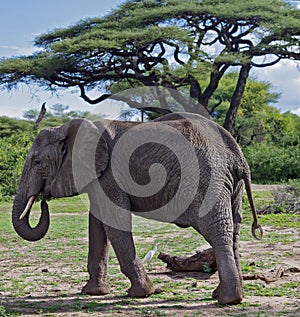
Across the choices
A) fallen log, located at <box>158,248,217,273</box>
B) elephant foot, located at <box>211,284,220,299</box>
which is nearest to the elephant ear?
elephant foot, located at <box>211,284,220,299</box>

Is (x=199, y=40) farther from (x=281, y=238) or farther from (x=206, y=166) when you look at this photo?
(x=206, y=166)

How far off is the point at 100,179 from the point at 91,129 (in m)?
0.42

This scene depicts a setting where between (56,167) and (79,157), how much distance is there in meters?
0.24

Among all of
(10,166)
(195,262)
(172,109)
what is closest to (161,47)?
(172,109)

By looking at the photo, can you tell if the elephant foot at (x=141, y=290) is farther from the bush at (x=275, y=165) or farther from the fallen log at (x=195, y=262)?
the bush at (x=275, y=165)

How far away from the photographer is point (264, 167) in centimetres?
2495

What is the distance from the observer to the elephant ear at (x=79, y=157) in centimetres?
529

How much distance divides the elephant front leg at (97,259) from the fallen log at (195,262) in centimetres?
102

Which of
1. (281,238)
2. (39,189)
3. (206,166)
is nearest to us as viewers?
(206,166)

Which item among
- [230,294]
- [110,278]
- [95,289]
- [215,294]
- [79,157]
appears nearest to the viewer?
[230,294]

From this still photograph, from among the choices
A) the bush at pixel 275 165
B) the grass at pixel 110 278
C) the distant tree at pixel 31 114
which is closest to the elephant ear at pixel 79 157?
the grass at pixel 110 278

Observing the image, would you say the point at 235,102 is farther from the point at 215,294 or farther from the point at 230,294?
the point at 230,294

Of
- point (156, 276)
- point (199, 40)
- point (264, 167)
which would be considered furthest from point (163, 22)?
point (156, 276)

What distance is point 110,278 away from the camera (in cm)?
634
